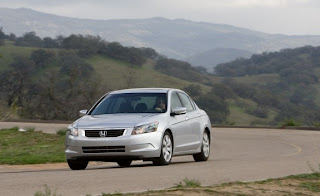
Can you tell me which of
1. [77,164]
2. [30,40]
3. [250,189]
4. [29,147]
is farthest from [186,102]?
[30,40]

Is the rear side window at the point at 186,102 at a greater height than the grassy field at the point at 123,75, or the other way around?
the rear side window at the point at 186,102

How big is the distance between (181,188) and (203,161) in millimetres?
7997

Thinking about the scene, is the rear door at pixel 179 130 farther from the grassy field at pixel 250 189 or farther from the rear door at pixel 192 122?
the grassy field at pixel 250 189

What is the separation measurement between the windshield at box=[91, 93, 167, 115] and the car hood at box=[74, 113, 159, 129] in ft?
1.53

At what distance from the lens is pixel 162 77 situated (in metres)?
139

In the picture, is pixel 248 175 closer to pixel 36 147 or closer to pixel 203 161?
pixel 203 161

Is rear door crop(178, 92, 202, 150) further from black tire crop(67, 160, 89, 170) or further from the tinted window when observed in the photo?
black tire crop(67, 160, 89, 170)

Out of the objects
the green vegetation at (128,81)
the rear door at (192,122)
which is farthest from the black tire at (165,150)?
the green vegetation at (128,81)

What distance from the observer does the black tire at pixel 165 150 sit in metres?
15.5

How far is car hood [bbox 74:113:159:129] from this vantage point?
1497cm

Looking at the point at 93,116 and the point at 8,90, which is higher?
the point at 93,116

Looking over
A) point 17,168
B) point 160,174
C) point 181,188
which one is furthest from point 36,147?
point 181,188

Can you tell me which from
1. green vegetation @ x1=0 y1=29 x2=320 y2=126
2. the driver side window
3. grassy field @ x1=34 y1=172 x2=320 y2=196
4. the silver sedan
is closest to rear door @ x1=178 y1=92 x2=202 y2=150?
the silver sedan

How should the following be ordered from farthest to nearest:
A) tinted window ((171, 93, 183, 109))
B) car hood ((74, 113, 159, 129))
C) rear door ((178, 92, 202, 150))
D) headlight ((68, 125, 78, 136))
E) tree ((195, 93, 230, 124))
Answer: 1. tree ((195, 93, 230, 124))
2. rear door ((178, 92, 202, 150))
3. tinted window ((171, 93, 183, 109))
4. headlight ((68, 125, 78, 136))
5. car hood ((74, 113, 159, 129))
